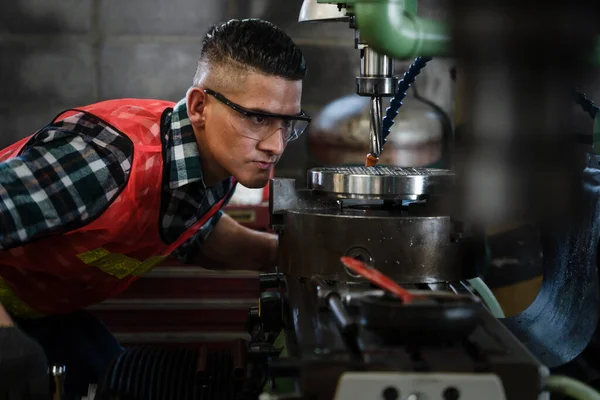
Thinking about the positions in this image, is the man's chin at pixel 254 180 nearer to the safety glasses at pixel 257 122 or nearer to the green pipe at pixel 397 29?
the safety glasses at pixel 257 122

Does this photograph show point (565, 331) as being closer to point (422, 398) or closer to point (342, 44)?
point (422, 398)

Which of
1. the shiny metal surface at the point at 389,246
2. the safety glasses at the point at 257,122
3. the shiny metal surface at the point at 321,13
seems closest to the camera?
the shiny metal surface at the point at 389,246

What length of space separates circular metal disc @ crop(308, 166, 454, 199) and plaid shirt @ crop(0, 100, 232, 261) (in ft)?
1.24

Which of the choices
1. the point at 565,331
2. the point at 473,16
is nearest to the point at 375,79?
the point at 473,16

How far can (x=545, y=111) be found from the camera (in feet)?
3.01

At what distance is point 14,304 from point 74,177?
A: 42cm

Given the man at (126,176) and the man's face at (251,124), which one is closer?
the man at (126,176)

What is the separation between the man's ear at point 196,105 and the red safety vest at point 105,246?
0.22 ft

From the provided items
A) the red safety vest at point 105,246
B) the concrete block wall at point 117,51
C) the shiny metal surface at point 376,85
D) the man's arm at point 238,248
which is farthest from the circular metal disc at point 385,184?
the concrete block wall at point 117,51

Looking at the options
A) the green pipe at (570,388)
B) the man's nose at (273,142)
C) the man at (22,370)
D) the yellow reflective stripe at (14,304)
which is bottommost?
the yellow reflective stripe at (14,304)

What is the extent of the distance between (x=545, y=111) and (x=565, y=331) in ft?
1.18

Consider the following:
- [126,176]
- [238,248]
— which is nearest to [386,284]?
[126,176]

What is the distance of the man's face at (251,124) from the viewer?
1443 mm

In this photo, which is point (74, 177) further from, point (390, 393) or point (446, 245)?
point (390, 393)
